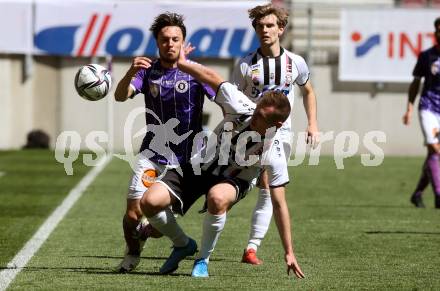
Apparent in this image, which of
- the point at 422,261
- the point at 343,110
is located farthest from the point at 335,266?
the point at 343,110

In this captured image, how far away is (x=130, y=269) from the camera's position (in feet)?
27.0

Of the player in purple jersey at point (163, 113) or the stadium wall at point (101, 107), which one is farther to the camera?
the stadium wall at point (101, 107)

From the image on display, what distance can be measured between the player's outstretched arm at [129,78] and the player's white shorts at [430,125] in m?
5.98

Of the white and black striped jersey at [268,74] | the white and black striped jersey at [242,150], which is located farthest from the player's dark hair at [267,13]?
the white and black striped jersey at [242,150]

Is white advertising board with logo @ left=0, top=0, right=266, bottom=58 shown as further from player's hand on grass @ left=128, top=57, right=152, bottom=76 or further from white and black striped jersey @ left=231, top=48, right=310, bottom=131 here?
player's hand on grass @ left=128, top=57, right=152, bottom=76

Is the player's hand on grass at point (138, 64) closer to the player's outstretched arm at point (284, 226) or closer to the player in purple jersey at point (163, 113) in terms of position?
the player in purple jersey at point (163, 113)

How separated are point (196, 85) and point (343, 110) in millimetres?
16489

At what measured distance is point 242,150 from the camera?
7906 mm

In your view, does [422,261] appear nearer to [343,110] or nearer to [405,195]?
[405,195]

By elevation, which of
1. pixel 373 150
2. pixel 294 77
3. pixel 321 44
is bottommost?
pixel 373 150

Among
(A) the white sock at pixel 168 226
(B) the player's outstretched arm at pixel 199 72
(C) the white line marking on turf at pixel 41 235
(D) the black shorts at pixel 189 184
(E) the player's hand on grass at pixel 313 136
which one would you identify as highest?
(B) the player's outstretched arm at pixel 199 72

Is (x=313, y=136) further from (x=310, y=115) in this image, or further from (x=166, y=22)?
(x=166, y=22)

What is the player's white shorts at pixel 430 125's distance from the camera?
13.2 meters

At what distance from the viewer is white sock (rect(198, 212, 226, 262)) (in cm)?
785
